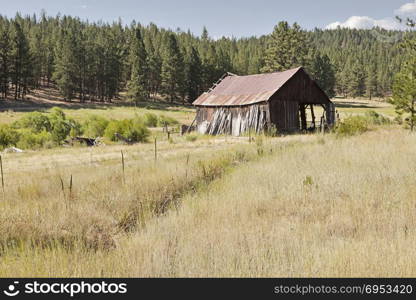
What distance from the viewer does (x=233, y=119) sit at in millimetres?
27359

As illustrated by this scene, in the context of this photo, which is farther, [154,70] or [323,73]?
[323,73]

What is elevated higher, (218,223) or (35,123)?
(35,123)

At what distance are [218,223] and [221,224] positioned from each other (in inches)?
3.3

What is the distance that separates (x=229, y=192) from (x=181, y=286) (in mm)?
3959

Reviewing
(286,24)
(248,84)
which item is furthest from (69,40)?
(248,84)

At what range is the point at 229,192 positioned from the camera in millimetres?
7293

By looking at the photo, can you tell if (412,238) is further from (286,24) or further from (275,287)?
(286,24)

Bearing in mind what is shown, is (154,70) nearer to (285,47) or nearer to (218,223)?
(285,47)

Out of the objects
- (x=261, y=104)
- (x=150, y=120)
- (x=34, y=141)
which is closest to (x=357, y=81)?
(x=150, y=120)

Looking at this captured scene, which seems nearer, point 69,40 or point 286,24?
point 286,24

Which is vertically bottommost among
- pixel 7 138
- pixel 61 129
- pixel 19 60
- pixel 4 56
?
pixel 7 138

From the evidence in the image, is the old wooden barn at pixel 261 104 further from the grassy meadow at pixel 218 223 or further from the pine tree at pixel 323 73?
the pine tree at pixel 323 73

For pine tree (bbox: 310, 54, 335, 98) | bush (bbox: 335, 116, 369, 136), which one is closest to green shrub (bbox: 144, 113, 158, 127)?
bush (bbox: 335, 116, 369, 136)

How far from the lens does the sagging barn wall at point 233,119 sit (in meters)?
25.6
